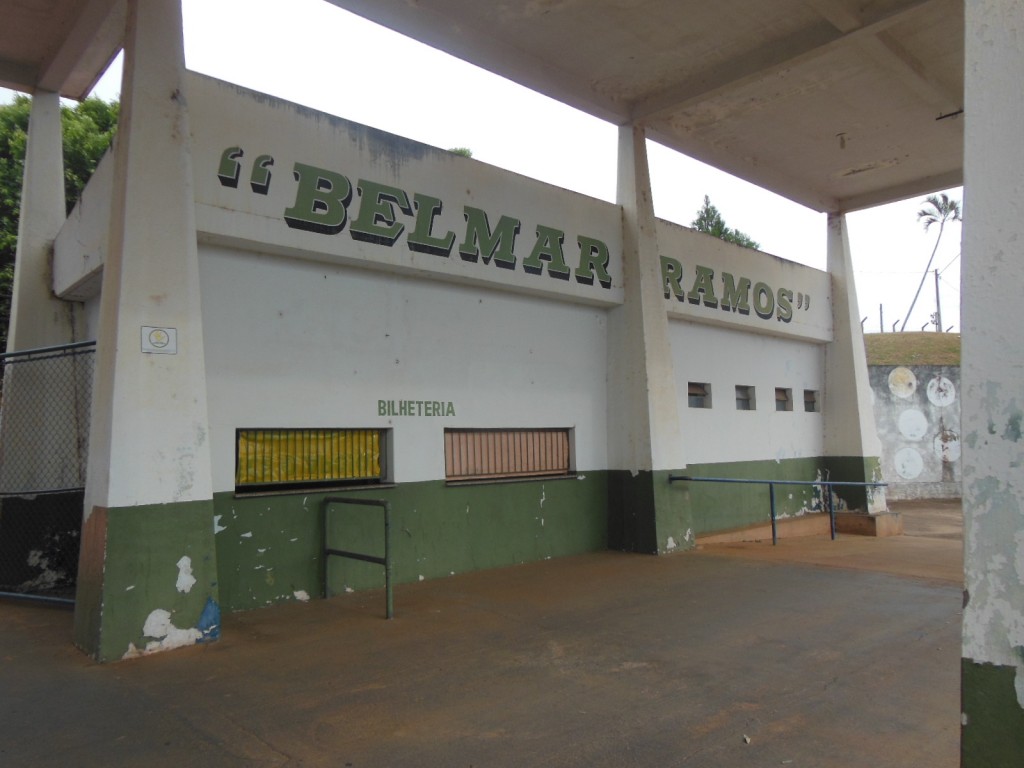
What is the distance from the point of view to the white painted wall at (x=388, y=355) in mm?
6309

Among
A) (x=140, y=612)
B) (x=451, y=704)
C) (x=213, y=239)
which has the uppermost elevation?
(x=213, y=239)

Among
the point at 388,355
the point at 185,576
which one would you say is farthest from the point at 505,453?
the point at 185,576

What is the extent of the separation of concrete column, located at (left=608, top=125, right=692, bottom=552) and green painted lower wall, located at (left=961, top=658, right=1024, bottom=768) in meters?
6.61

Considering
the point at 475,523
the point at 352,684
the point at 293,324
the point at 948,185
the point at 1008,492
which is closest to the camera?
the point at 1008,492

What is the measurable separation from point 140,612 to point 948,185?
13.5 meters

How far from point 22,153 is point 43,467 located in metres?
7.73

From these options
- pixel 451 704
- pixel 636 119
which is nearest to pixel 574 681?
pixel 451 704

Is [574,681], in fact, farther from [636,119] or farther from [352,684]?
[636,119]

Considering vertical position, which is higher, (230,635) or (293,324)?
(293,324)

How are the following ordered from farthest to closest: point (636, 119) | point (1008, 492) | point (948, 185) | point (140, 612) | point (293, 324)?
point (948, 185) → point (636, 119) → point (293, 324) → point (140, 612) → point (1008, 492)

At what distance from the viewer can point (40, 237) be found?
8055 mm

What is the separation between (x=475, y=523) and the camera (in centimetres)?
788

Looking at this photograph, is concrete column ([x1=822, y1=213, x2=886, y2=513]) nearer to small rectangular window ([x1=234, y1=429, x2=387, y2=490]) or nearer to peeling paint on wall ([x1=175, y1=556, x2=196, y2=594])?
small rectangular window ([x1=234, y1=429, x2=387, y2=490])

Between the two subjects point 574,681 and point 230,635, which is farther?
point 230,635
